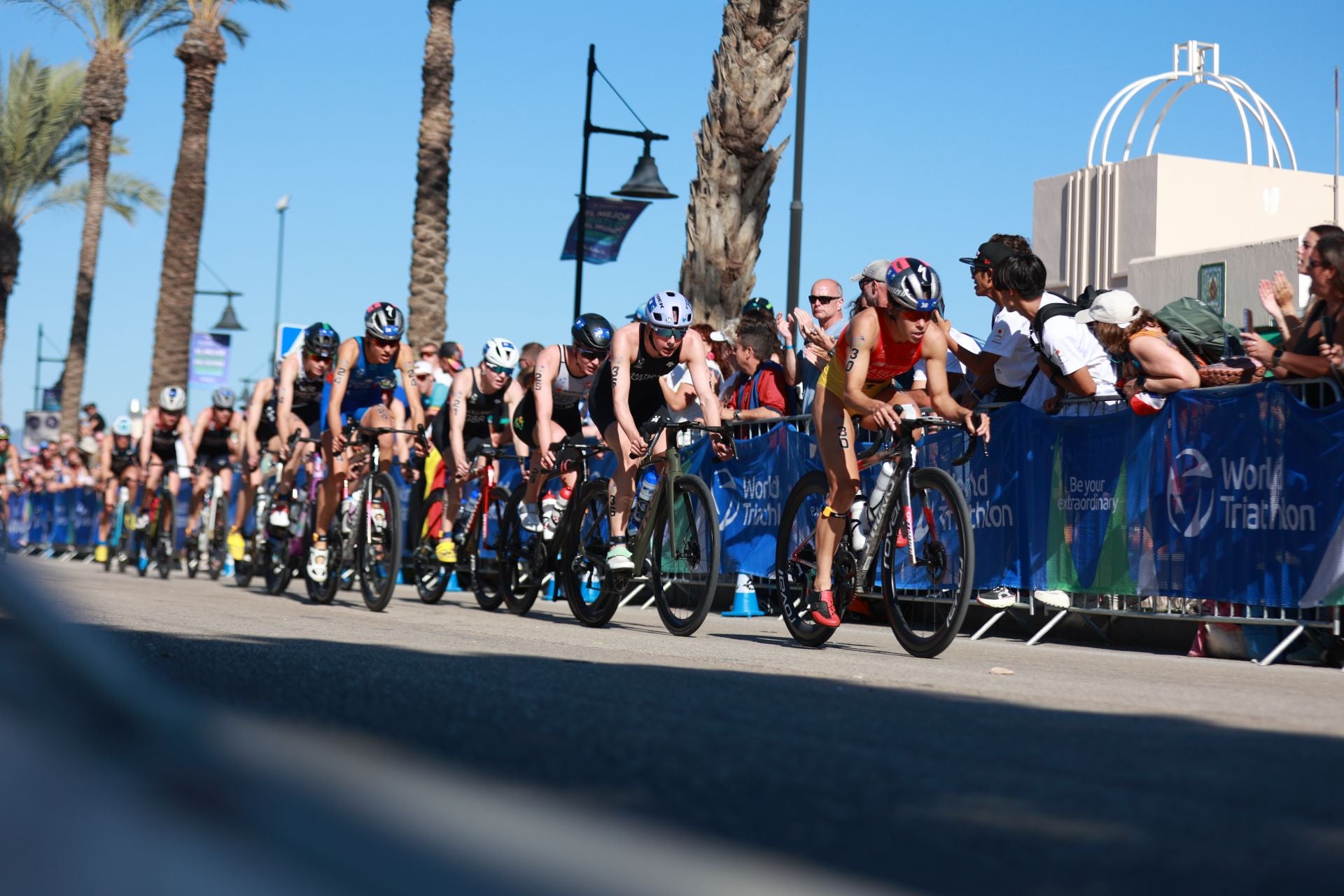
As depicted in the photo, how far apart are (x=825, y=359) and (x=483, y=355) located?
315cm

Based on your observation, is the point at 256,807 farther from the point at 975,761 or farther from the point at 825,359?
the point at 825,359

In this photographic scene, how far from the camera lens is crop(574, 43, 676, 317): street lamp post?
23.7m

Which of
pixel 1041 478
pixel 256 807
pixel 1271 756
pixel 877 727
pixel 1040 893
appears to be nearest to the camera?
pixel 256 807

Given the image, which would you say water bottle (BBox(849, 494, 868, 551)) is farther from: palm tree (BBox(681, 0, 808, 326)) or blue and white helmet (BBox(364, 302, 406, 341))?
palm tree (BBox(681, 0, 808, 326))

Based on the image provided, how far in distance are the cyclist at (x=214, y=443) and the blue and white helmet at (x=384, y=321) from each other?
7147mm

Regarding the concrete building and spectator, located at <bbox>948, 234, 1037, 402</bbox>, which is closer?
spectator, located at <bbox>948, 234, 1037, 402</bbox>

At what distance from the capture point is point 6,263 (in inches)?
2018

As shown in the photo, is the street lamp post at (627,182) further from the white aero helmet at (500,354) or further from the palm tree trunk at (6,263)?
the palm tree trunk at (6,263)

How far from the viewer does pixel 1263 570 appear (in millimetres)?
8875

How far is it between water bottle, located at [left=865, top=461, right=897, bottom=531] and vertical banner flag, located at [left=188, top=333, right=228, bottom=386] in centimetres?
4518

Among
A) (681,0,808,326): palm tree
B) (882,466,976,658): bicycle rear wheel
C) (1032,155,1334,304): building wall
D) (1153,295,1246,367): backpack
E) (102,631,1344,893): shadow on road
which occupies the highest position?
(1032,155,1334,304): building wall

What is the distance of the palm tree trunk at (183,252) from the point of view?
3612 cm

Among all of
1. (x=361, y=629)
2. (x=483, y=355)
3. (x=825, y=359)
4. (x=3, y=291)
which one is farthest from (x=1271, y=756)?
(x=3, y=291)

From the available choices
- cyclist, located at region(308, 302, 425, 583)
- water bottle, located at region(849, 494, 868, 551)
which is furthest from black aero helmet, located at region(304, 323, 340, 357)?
water bottle, located at region(849, 494, 868, 551)
